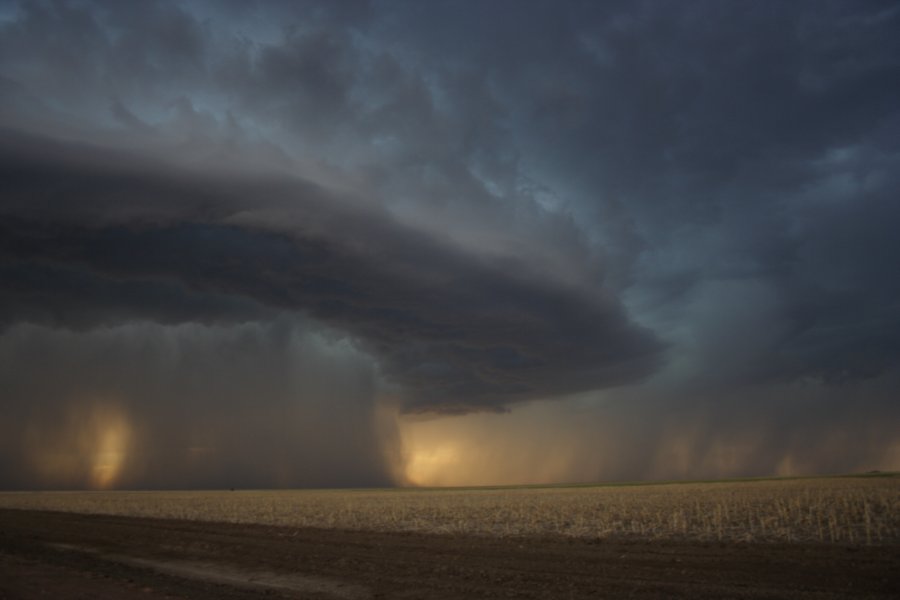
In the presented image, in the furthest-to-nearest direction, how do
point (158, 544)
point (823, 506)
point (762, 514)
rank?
point (823, 506) < point (762, 514) < point (158, 544)

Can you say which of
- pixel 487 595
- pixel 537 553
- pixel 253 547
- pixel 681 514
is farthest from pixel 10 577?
pixel 681 514

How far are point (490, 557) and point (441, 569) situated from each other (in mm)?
2867

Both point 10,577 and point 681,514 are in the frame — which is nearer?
point 10,577

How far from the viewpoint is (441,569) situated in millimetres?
17828

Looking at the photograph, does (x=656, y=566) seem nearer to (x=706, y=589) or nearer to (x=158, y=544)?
(x=706, y=589)

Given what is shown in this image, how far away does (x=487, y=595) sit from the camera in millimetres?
13953

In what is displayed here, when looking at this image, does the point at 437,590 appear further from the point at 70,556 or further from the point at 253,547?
the point at 70,556

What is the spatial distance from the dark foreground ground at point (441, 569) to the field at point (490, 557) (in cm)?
6

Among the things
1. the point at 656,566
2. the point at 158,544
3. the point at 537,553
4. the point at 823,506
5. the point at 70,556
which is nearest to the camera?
the point at 656,566

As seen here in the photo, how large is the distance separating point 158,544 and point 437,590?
19586 millimetres

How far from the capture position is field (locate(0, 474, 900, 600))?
1478 cm

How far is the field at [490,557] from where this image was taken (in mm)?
14781

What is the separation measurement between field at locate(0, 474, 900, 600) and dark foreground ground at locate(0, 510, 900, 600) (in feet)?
0.19

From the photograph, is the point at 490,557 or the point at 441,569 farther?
the point at 490,557
